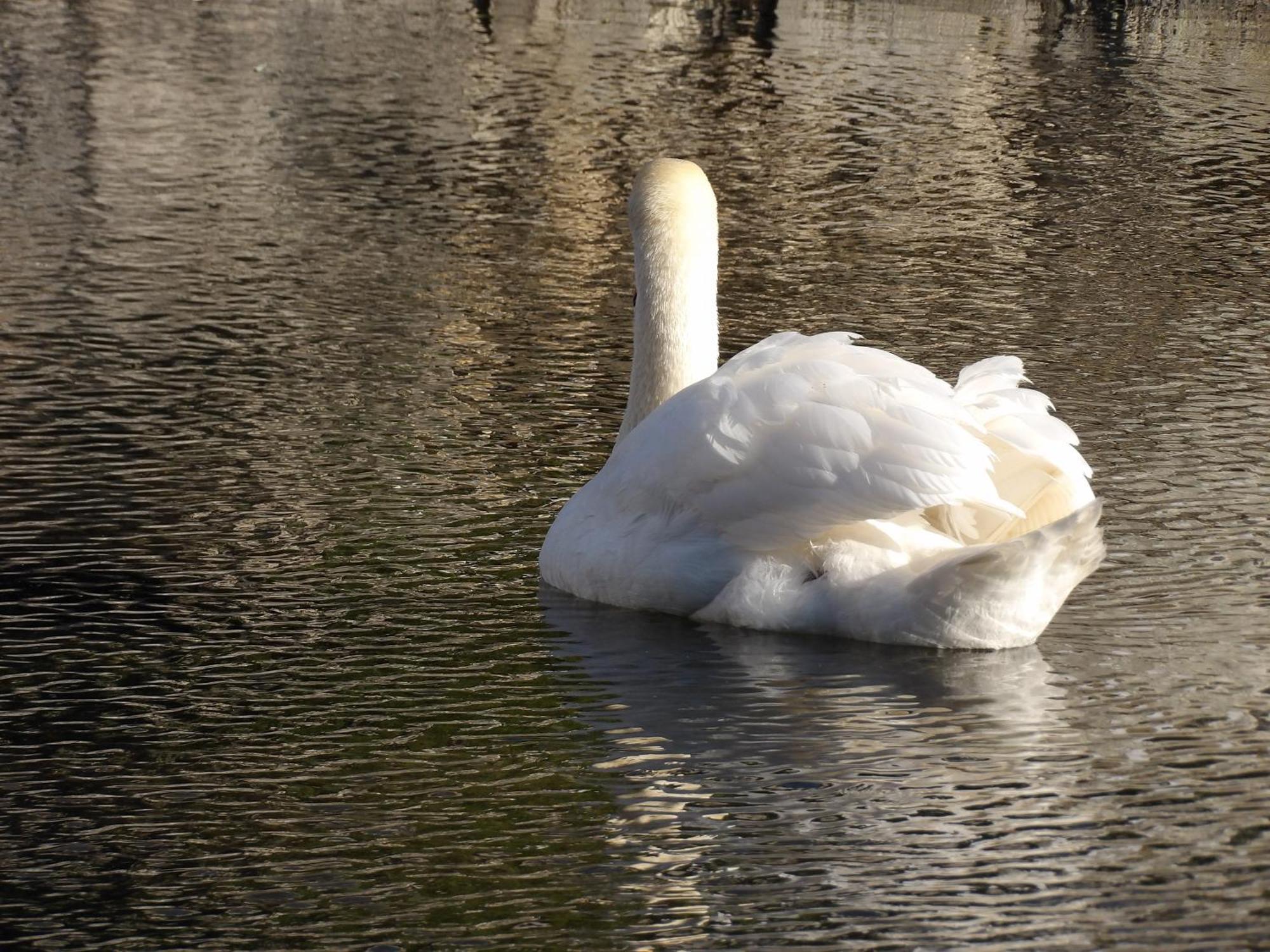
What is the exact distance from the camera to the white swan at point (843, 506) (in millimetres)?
5668

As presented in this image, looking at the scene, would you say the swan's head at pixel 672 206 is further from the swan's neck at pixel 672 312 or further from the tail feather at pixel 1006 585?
the tail feather at pixel 1006 585

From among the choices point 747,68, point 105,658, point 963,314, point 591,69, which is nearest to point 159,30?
point 591,69

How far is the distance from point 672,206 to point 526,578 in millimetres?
1324

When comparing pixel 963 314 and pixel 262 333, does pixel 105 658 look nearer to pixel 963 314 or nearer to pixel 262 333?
pixel 262 333

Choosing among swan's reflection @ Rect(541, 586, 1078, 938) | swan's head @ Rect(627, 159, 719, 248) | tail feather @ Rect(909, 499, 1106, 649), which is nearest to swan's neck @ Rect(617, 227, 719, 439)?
swan's head @ Rect(627, 159, 719, 248)

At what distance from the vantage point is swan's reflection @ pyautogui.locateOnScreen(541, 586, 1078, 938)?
14.8 feet

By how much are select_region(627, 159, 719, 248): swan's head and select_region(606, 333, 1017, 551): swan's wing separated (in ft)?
2.60

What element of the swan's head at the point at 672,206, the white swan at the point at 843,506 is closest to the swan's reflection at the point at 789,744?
the white swan at the point at 843,506

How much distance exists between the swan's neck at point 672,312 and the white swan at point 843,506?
1.61 ft

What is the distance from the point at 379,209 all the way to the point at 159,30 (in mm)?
9211

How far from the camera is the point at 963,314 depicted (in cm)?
1027

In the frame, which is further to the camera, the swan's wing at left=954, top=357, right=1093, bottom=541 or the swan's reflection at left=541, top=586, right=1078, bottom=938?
the swan's wing at left=954, top=357, right=1093, bottom=541

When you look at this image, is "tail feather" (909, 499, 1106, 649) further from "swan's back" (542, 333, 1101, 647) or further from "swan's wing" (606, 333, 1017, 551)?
"swan's wing" (606, 333, 1017, 551)

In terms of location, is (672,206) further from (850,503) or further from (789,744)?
(789,744)
